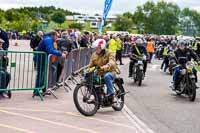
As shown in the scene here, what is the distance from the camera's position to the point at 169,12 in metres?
152

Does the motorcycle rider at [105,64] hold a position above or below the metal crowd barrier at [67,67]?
above

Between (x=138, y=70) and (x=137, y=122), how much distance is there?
8.03m

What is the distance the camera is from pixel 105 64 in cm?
1132

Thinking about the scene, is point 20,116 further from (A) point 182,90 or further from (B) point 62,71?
(A) point 182,90

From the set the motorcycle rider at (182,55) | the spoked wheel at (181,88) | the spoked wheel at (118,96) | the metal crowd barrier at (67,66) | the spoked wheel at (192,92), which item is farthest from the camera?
the motorcycle rider at (182,55)

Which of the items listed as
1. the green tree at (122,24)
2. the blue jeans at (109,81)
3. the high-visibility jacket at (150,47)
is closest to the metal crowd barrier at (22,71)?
the blue jeans at (109,81)

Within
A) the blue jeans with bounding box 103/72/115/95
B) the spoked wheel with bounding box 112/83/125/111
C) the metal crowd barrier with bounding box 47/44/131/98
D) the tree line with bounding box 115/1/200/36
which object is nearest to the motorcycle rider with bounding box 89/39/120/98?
the blue jeans with bounding box 103/72/115/95

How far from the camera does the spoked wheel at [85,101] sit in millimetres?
10633

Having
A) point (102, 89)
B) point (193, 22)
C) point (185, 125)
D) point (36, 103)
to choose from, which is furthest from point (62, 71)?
point (193, 22)

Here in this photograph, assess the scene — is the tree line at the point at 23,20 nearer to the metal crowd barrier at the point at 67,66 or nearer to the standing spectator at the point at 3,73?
the metal crowd barrier at the point at 67,66

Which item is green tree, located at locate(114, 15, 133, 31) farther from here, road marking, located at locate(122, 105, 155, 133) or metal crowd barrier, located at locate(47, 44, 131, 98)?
road marking, located at locate(122, 105, 155, 133)

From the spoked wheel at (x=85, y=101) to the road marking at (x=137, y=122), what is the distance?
77 cm

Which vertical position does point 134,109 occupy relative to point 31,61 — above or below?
below

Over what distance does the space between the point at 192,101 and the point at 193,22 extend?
136752mm
